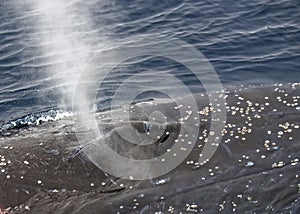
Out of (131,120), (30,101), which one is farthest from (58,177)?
Answer: (30,101)

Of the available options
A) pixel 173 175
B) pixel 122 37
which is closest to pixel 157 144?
pixel 173 175

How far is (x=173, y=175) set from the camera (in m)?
8.30

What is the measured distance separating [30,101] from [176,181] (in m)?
8.11

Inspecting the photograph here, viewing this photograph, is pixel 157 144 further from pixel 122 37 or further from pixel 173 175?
pixel 122 37

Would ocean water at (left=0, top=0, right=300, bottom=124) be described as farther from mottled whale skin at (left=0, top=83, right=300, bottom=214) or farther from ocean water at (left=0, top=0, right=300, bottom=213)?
mottled whale skin at (left=0, top=83, right=300, bottom=214)

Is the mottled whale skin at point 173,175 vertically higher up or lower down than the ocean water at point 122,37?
higher up

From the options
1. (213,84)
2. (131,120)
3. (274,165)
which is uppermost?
(131,120)

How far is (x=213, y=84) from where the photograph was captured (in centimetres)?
1570

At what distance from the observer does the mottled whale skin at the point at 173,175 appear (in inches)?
311

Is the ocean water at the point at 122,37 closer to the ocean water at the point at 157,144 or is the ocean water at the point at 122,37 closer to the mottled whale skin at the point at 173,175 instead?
the ocean water at the point at 157,144

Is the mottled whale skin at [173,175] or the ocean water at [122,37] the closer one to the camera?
the mottled whale skin at [173,175]

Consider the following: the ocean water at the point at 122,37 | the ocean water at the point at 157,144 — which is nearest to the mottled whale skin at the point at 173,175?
the ocean water at the point at 157,144

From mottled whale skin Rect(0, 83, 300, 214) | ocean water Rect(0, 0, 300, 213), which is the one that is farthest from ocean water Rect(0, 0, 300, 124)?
mottled whale skin Rect(0, 83, 300, 214)

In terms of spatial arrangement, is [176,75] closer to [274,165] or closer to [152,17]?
[152,17]
